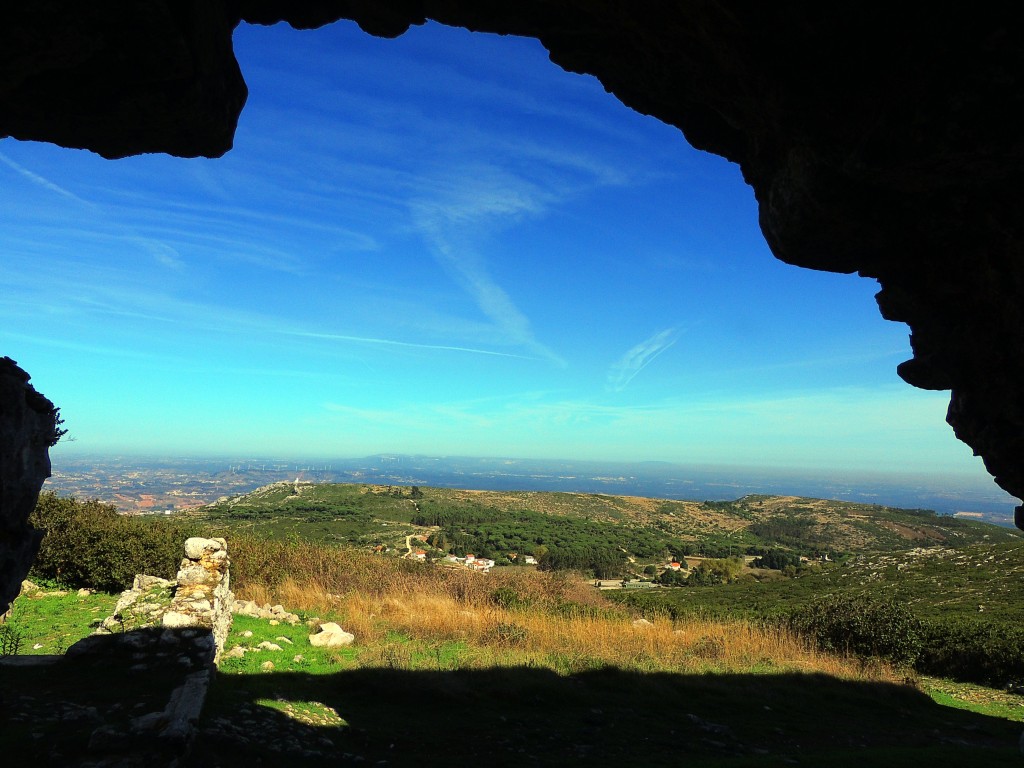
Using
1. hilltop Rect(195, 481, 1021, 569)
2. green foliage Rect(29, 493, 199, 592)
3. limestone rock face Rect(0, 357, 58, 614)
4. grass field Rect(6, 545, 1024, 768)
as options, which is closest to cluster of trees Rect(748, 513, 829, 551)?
hilltop Rect(195, 481, 1021, 569)

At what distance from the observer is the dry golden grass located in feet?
37.7

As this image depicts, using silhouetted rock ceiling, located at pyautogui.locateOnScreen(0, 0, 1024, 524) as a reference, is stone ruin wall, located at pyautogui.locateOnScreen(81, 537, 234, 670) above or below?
below

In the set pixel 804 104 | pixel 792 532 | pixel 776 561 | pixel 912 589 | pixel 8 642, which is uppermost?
pixel 804 104

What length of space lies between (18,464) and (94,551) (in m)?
13.0

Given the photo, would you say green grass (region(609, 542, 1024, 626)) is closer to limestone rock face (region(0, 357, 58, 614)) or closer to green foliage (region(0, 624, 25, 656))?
green foliage (region(0, 624, 25, 656))

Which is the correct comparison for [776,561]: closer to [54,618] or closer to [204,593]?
[204,593]

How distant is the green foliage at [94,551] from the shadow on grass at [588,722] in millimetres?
8570

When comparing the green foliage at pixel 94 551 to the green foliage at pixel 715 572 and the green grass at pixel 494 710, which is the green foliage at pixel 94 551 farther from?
the green foliage at pixel 715 572

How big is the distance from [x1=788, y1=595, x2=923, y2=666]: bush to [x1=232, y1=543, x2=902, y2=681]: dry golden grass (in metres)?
0.81

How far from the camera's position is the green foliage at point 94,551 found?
1406 cm

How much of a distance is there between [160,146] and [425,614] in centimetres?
1207

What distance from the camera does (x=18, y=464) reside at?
4.48 meters

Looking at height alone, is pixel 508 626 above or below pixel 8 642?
below

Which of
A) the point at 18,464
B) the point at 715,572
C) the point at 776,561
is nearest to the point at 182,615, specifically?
the point at 18,464
